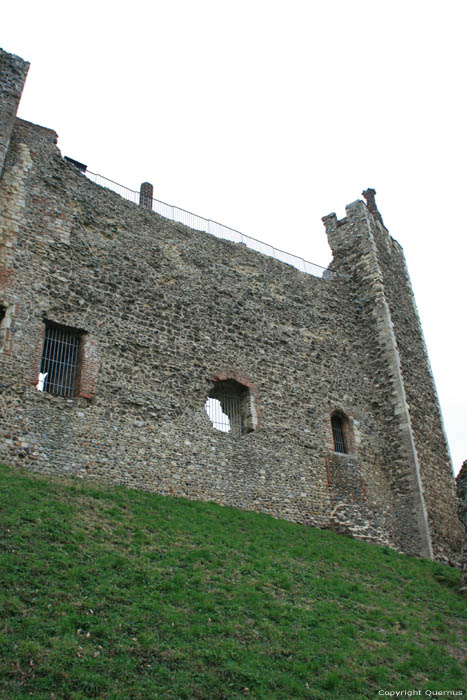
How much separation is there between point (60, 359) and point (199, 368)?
12.0 feet

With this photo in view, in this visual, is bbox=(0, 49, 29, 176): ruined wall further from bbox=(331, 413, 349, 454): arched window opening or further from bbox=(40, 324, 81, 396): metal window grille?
bbox=(331, 413, 349, 454): arched window opening

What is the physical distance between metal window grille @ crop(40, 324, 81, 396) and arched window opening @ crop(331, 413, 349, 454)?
26.4 ft

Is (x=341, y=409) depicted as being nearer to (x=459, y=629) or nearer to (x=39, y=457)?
(x=459, y=629)

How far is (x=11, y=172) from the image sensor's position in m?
15.0

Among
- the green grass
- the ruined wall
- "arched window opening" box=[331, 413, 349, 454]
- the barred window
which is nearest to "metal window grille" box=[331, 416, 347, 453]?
"arched window opening" box=[331, 413, 349, 454]

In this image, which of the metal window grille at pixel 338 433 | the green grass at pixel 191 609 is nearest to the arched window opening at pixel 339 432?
the metal window grille at pixel 338 433

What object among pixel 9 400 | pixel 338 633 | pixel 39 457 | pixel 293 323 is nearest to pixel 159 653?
pixel 338 633

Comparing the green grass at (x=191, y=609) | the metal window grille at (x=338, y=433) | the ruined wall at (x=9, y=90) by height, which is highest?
the ruined wall at (x=9, y=90)

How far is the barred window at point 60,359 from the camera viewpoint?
13.8 metres

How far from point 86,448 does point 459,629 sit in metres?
8.00

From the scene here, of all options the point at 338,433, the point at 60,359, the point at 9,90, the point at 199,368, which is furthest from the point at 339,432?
the point at 9,90

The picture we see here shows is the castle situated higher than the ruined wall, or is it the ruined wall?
the ruined wall

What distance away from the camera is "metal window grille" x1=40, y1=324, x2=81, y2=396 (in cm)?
1380

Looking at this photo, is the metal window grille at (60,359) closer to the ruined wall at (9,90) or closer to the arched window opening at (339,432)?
the ruined wall at (9,90)
